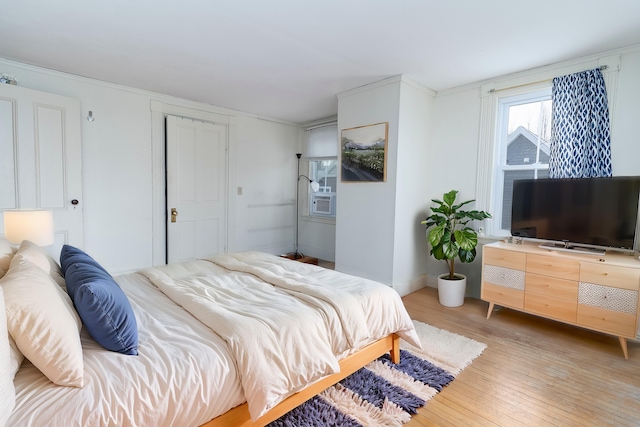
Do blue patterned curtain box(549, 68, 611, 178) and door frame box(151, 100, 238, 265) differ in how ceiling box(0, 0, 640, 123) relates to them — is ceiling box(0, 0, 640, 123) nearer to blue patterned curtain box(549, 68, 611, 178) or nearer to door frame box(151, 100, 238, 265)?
blue patterned curtain box(549, 68, 611, 178)

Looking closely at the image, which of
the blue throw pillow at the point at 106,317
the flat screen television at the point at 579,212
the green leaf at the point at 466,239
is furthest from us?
the green leaf at the point at 466,239

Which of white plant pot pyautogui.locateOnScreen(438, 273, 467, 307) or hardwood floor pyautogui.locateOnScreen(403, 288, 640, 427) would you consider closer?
hardwood floor pyautogui.locateOnScreen(403, 288, 640, 427)

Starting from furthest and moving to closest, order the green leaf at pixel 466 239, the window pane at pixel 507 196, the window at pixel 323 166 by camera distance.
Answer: the window at pixel 323 166, the window pane at pixel 507 196, the green leaf at pixel 466 239

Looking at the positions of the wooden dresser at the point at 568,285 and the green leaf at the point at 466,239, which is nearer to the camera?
the wooden dresser at the point at 568,285

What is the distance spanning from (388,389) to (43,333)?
1.74m

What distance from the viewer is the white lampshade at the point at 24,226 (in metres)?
2.03

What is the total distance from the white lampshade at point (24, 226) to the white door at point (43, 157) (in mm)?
1297

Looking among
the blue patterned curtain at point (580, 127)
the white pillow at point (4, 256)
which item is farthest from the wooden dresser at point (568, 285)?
the white pillow at point (4, 256)

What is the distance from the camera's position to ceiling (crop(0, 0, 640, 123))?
2.11m

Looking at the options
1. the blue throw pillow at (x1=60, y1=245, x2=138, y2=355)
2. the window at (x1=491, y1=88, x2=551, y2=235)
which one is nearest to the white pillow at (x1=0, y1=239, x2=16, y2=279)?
the blue throw pillow at (x1=60, y1=245, x2=138, y2=355)

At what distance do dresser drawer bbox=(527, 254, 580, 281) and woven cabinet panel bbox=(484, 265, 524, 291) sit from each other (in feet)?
0.38

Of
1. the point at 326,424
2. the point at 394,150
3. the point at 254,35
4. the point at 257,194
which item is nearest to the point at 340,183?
the point at 394,150

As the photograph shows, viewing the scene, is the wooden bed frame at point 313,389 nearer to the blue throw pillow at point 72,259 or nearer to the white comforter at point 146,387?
the white comforter at point 146,387

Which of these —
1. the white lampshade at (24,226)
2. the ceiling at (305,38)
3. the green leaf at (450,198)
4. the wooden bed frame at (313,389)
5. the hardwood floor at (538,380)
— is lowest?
the hardwood floor at (538,380)
